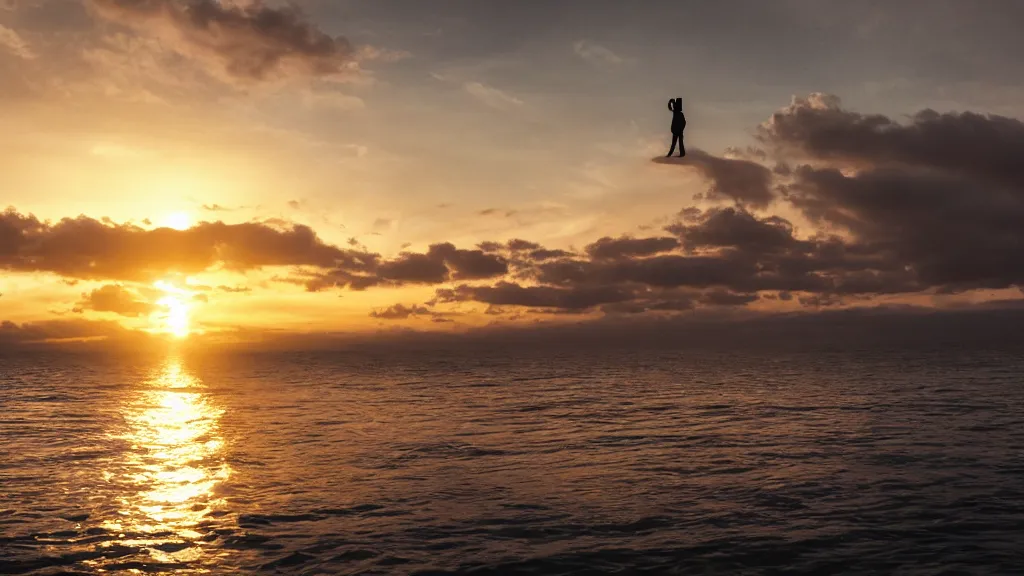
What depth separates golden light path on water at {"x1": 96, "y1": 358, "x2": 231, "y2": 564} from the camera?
1021 inches

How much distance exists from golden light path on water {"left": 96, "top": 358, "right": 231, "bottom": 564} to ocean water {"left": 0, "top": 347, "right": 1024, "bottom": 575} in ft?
0.57

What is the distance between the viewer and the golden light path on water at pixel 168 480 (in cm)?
2592

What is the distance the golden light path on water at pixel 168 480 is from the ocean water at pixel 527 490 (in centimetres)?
17

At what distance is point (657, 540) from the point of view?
24.3 m

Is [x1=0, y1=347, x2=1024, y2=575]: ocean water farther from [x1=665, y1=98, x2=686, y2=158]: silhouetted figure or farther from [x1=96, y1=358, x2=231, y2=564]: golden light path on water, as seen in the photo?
[x1=665, y1=98, x2=686, y2=158]: silhouetted figure

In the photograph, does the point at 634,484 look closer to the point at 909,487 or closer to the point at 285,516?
the point at 909,487

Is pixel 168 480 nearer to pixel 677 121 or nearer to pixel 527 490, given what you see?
pixel 527 490

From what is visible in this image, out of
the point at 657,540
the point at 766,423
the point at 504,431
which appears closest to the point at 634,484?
the point at 657,540

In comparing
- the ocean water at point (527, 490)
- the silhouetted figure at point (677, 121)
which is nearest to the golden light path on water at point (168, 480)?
the ocean water at point (527, 490)

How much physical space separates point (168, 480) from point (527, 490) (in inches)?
761

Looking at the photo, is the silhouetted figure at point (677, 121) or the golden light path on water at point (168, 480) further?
the golden light path on water at point (168, 480)

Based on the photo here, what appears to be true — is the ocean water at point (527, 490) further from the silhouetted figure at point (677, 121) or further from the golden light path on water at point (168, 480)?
the silhouetted figure at point (677, 121)

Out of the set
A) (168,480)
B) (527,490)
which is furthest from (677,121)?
(168,480)

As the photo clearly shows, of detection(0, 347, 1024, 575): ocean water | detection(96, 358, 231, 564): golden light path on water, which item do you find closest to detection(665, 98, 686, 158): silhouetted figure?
detection(0, 347, 1024, 575): ocean water
